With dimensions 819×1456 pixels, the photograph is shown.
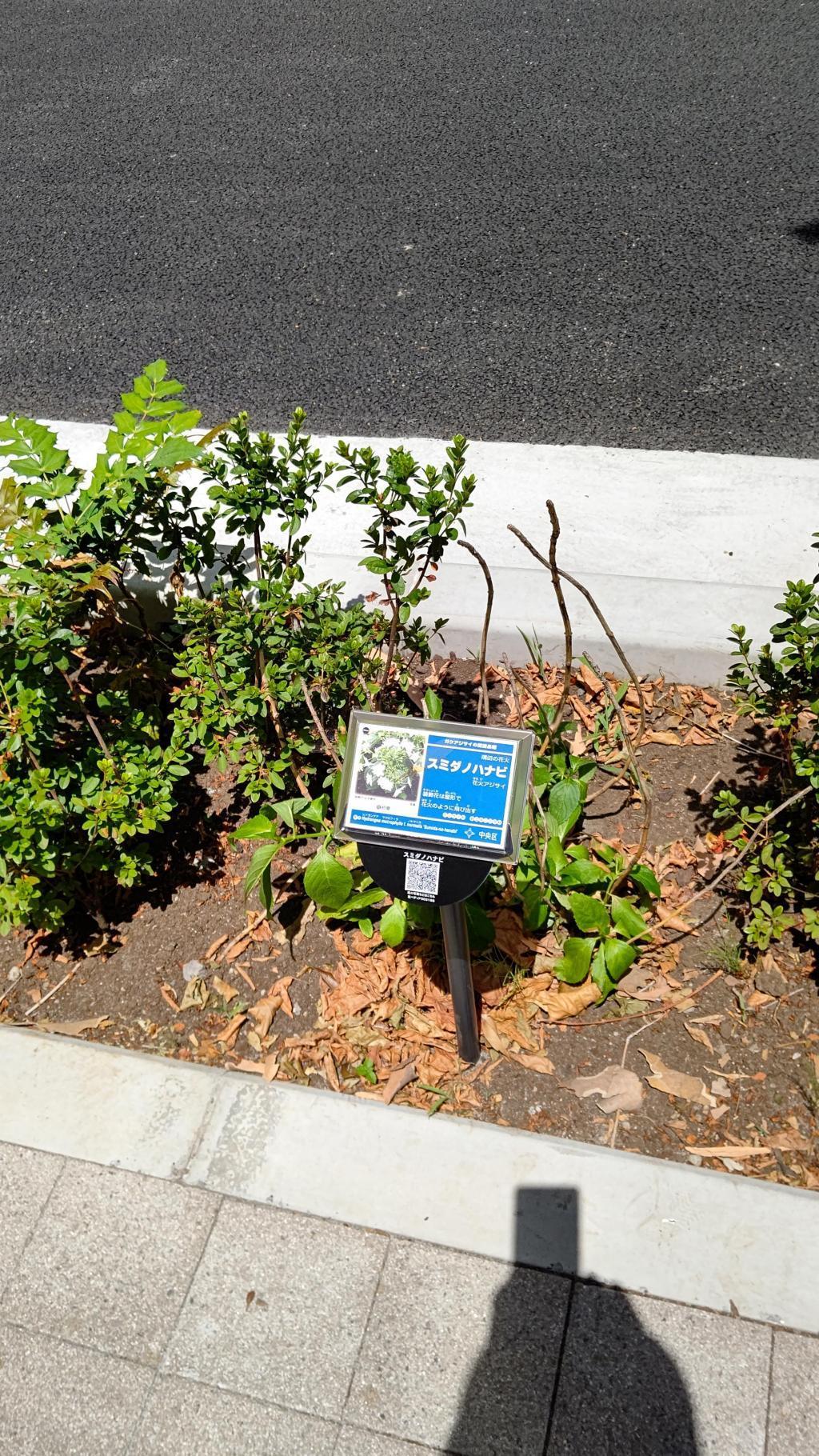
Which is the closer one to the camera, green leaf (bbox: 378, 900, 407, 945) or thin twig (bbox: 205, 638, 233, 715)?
green leaf (bbox: 378, 900, 407, 945)

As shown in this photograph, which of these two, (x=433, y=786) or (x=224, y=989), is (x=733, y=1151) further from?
(x=224, y=989)

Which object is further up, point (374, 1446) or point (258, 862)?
point (258, 862)

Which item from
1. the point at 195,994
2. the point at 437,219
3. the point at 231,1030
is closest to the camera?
the point at 231,1030

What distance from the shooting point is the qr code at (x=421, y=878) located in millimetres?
1981

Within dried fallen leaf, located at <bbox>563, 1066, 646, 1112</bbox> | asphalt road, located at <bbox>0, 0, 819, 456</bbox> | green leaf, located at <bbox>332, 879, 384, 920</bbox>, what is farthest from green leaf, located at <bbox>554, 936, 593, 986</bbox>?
asphalt road, located at <bbox>0, 0, 819, 456</bbox>

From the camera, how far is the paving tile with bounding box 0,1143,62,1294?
2.50m

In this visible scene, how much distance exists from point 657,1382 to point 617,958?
3.13 ft

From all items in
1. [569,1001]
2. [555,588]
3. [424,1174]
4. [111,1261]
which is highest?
[555,588]

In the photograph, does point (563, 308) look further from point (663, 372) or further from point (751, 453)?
point (751, 453)

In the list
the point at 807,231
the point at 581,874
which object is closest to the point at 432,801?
the point at 581,874

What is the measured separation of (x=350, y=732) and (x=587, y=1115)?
1238 millimetres

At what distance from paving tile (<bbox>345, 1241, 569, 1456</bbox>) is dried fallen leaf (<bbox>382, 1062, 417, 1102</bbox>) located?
379 millimetres

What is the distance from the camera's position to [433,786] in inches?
77.2

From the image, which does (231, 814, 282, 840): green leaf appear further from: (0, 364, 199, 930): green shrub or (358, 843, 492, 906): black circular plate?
(358, 843, 492, 906): black circular plate
